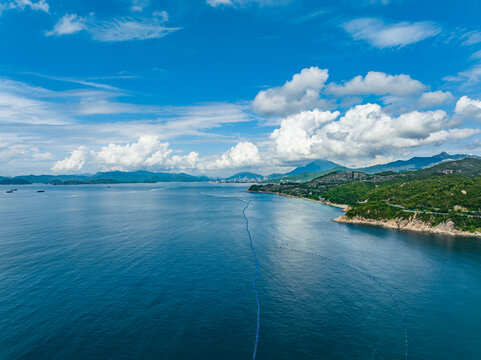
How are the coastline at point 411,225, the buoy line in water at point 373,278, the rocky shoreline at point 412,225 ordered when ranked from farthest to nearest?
1. the rocky shoreline at point 412,225
2. the coastline at point 411,225
3. the buoy line in water at point 373,278

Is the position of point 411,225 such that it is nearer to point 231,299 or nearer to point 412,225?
point 412,225

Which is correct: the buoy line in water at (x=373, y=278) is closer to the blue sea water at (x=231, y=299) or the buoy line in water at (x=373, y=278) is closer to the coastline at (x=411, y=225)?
the blue sea water at (x=231, y=299)

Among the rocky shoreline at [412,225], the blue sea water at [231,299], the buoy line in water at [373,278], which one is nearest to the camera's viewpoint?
the blue sea water at [231,299]

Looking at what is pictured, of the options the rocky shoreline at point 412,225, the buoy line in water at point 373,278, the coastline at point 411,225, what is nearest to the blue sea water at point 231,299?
the buoy line in water at point 373,278

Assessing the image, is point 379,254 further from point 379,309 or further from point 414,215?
point 414,215

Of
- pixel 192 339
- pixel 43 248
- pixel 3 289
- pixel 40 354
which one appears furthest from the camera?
pixel 43 248

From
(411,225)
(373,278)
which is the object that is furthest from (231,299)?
(411,225)

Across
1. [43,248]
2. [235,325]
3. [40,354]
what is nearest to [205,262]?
[235,325]
